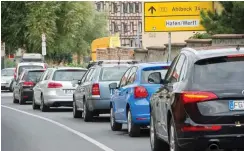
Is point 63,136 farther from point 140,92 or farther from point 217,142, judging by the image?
point 217,142

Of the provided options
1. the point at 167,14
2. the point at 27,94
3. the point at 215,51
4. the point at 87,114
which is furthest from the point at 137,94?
the point at 167,14

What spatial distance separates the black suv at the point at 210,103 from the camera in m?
11.9

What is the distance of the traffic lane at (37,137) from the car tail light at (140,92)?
1.36 metres

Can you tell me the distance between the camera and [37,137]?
65.8 feet

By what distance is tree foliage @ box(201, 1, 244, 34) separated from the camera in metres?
32.6

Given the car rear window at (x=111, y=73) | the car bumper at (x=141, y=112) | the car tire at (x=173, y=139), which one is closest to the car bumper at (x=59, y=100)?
the car rear window at (x=111, y=73)

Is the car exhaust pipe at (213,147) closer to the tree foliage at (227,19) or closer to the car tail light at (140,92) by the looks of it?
the car tail light at (140,92)

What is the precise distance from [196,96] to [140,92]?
22.4ft

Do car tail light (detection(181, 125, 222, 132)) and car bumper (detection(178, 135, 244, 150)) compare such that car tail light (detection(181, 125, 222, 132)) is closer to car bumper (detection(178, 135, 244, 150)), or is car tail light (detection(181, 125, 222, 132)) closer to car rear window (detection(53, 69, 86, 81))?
car bumper (detection(178, 135, 244, 150))

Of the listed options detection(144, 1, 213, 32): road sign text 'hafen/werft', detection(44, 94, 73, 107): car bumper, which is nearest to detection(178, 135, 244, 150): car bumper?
detection(44, 94, 73, 107): car bumper

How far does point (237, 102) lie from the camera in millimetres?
11883

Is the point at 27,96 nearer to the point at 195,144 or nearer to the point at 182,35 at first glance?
the point at 195,144

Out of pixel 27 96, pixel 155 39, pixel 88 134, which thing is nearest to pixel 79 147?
pixel 88 134

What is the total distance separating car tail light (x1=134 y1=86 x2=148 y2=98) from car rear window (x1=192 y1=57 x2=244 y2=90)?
641 cm
